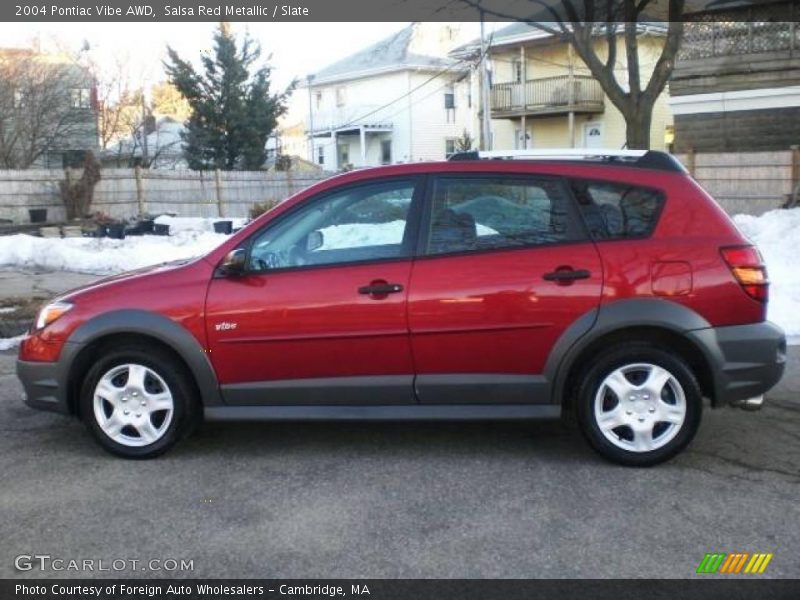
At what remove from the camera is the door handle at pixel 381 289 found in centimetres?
455

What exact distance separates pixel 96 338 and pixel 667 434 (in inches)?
131

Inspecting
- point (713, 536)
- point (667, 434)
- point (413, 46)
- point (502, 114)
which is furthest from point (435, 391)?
point (413, 46)

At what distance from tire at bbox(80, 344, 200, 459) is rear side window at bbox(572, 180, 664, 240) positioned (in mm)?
2523

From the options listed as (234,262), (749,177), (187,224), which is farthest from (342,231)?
(187,224)

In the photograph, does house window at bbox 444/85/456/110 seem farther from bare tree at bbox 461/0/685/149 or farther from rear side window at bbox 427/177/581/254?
rear side window at bbox 427/177/581/254

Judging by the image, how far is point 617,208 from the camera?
4621mm

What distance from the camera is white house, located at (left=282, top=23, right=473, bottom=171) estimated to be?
1700 inches

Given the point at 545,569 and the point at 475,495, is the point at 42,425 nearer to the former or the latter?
the point at 475,495

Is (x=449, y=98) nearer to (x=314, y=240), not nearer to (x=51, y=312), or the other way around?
(x=314, y=240)

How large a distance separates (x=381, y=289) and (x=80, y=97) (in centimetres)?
3603

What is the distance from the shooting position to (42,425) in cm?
563

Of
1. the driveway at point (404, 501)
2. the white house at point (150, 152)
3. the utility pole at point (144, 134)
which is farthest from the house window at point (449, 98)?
the driveway at point (404, 501)

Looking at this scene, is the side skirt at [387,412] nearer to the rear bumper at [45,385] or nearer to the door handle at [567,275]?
the door handle at [567,275]

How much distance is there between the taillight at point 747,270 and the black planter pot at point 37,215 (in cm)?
2231
